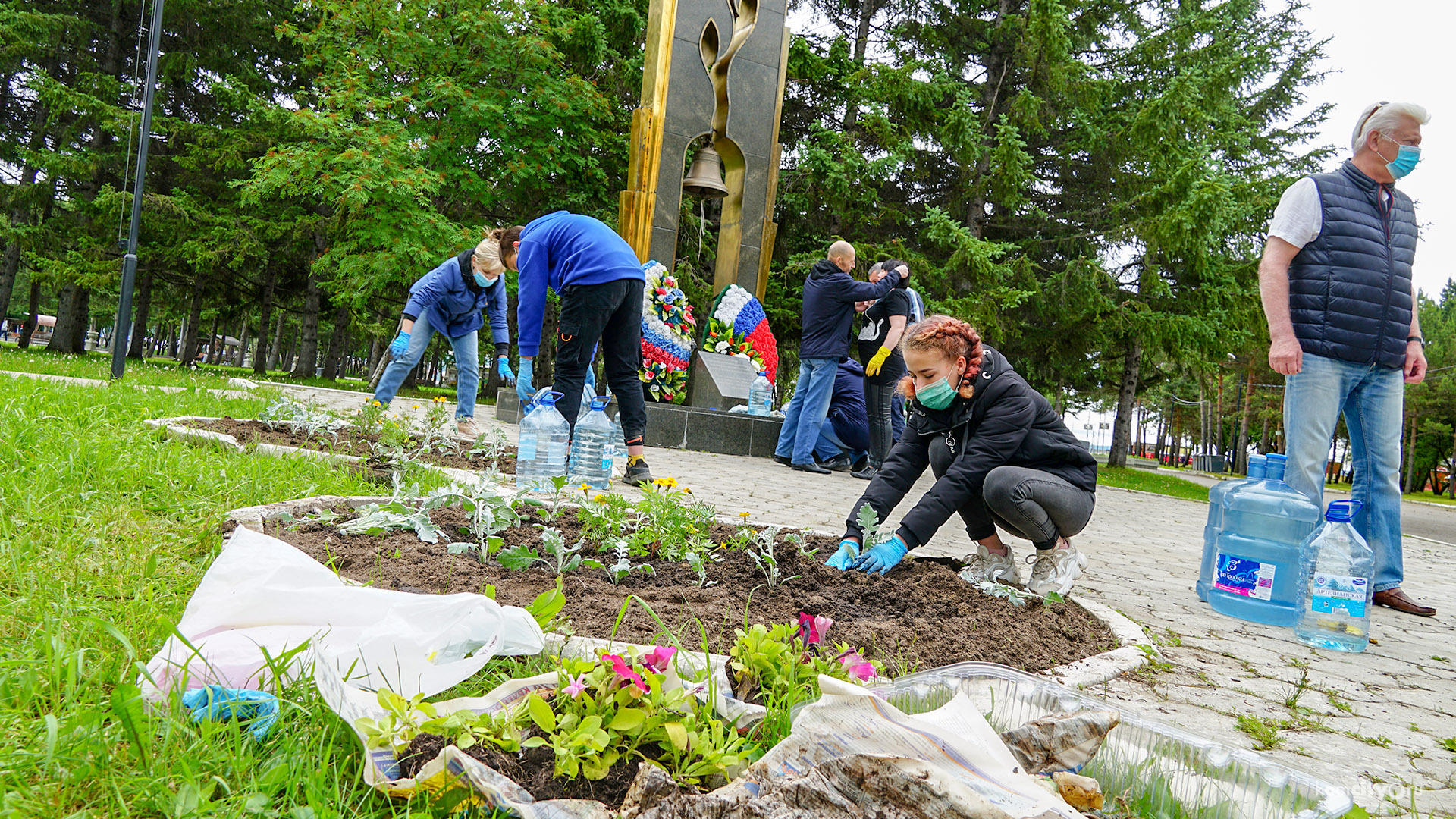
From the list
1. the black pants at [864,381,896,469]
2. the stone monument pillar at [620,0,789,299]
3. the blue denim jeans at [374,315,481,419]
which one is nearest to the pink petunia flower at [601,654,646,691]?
the blue denim jeans at [374,315,481,419]

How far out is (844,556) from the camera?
3.13 metres

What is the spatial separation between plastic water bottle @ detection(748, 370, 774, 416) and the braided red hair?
23.1 feet

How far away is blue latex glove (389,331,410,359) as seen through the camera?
22.8ft

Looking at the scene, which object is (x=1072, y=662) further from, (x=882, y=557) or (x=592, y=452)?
(x=592, y=452)

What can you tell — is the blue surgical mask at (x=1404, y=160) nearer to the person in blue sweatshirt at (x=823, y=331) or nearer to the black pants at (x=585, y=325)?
the black pants at (x=585, y=325)

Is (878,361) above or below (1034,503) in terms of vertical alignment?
above

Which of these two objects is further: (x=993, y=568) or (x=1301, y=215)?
(x=1301, y=215)

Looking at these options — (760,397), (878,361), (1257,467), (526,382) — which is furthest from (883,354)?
(1257,467)

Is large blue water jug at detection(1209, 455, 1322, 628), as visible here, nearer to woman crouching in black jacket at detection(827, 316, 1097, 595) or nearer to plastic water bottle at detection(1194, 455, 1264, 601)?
plastic water bottle at detection(1194, 455, 1264, 601)

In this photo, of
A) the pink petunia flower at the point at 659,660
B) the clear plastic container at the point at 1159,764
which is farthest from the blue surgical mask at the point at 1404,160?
the pink petunia flower at the point at 659,660

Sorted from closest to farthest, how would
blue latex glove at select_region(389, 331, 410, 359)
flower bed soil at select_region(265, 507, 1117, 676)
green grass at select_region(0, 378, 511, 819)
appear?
1. green grass at select_region(0, 378, 511, 819)
2. flower bed soil at select_region(265, 507, 1117, 676)
3. blue latex glove at select_region(389, 331, 410, 359)

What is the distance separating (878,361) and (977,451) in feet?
15.9

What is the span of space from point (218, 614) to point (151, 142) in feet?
78.8

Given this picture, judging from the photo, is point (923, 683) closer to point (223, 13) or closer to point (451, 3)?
point (451, 3)
